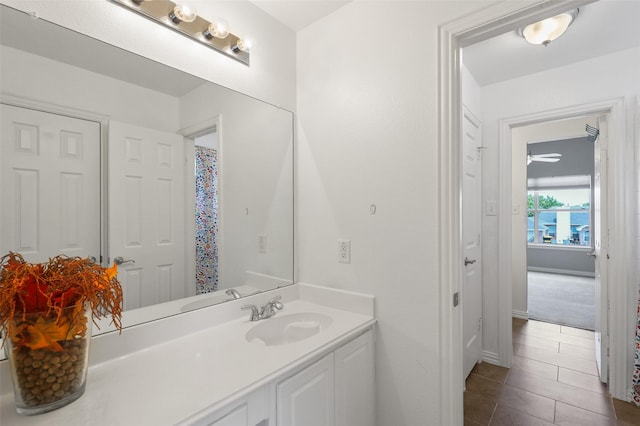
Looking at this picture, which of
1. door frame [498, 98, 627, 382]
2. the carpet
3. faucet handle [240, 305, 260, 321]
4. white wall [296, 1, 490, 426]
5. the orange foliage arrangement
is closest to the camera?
the orange foliage arrangement

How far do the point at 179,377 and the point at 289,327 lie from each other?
2.11ft

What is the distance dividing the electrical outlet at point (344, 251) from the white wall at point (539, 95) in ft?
5.27

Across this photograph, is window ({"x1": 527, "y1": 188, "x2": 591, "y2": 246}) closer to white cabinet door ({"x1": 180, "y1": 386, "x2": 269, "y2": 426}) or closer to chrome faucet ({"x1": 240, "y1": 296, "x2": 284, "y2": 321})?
chrome faucet ({"x1": 240, "y1": 296, "x2": 284, "y2": 321})

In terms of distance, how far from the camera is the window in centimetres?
603

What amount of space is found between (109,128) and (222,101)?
0.53 m

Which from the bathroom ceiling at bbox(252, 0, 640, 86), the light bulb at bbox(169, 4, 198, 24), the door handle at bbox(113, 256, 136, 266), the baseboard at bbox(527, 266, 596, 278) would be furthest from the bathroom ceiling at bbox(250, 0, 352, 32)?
the baseboard at bbox(527, 266, 596, 278)

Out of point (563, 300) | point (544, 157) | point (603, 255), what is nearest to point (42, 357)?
point (603, 255)

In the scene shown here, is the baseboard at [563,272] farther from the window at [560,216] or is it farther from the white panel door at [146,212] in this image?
the white panel door at [146,212]

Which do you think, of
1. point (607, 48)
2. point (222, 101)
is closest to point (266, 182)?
point (222, 101)

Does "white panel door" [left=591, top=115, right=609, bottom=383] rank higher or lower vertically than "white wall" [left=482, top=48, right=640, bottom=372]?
lower

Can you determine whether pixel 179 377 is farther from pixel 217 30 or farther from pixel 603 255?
pixel 603 255

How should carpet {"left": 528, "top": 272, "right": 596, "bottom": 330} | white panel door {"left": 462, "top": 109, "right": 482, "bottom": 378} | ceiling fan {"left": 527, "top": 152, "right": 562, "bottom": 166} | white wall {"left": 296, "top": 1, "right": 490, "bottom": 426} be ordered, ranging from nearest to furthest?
white wall {"left": 296, "top": 1, "right": 490, "bottom": 426} < white panel door {"left": 462, "top": 109, "right": 482, "bottom": 378} < carpet {"left": 528, "top": 272, "right": 596, "bottom": 330} < ceiling fan {"left": 527, "top": 152, "right": 562, "bottom": 166}

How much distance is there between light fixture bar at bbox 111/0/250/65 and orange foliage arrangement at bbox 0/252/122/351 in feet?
3.21

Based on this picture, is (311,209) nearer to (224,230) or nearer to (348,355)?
(224,230)
